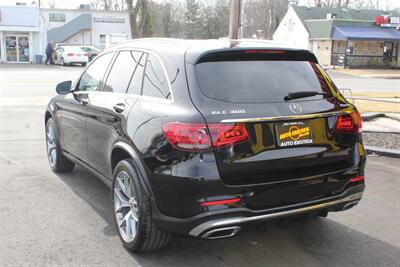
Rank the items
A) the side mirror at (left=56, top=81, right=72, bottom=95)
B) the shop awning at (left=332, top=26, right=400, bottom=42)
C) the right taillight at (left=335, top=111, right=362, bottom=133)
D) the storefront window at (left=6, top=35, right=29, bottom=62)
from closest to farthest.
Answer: the right taillight at (left=335, top=111, right=362, bottom=133), the side mirror at (left=56, top=81, right=72, bottom=95), the storefront window at (left=6, top=35, right=29, bottom=62), the shop awning at (left=332, top=26, right=400, bottom=42)

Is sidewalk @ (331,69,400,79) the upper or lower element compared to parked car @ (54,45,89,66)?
lower

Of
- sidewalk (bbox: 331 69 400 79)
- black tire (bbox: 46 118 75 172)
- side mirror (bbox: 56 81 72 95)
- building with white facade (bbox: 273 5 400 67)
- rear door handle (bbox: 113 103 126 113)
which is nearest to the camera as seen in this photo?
rear door handle (bbox: 113 103 126 113)

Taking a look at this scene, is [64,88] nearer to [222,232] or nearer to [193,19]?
[222,232]

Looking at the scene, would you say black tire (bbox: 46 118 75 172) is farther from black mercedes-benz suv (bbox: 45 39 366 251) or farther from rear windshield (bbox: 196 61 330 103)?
rear windshield (bbox: 196 61 330 103)

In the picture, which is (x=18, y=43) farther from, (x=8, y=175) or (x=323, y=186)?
(x=323, y=186)

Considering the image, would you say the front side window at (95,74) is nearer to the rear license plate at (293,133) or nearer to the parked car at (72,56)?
the rear license plate at (293,133)

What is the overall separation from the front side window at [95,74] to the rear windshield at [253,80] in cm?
171

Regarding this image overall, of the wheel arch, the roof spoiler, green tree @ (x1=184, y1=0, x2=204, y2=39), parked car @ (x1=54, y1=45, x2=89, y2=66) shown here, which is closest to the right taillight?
the roof spoiler

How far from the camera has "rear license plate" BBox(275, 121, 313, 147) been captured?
11.6 feet

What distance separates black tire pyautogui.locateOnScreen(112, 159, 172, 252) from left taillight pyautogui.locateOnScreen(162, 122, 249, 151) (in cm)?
56

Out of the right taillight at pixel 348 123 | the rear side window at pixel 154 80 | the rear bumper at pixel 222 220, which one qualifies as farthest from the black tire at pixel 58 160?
the right taillight at pixel 348 123

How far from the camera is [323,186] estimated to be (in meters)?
3.76

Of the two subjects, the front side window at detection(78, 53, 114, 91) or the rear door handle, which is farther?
the front side window at detection(78, 53, 114, 91)

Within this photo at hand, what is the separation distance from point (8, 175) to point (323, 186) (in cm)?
432
